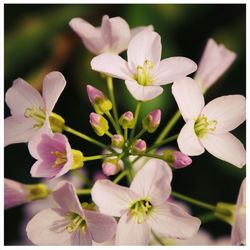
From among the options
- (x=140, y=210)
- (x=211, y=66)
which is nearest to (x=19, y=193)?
(x=140, y=210)

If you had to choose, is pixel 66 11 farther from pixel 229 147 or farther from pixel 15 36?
pixel 229 147

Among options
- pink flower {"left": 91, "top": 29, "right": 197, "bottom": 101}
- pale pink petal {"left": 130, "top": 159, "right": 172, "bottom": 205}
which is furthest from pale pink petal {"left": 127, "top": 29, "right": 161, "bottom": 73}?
pale pink petal {"left": 130, "top": 159, "right": 172, "bottom": 205}

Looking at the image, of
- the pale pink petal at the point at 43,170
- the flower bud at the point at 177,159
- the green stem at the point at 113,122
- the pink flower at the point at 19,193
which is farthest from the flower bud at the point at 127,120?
the pink flower at the point at 19,193

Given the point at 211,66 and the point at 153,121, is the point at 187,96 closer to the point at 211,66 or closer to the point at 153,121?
the point at 153,121

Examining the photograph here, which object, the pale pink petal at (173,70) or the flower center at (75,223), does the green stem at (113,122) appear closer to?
the pale pink petal at (173,70)

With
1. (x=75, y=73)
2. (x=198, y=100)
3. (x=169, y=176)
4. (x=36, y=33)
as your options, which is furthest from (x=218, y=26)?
(x=169, y=176)

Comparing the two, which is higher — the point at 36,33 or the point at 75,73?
the point at 36,33

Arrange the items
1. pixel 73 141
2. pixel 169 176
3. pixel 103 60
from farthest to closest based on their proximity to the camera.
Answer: pixel 73 141
pixel 103 60
pixel 169 176

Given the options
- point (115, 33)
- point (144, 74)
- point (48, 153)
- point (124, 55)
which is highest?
point (124, 55)
